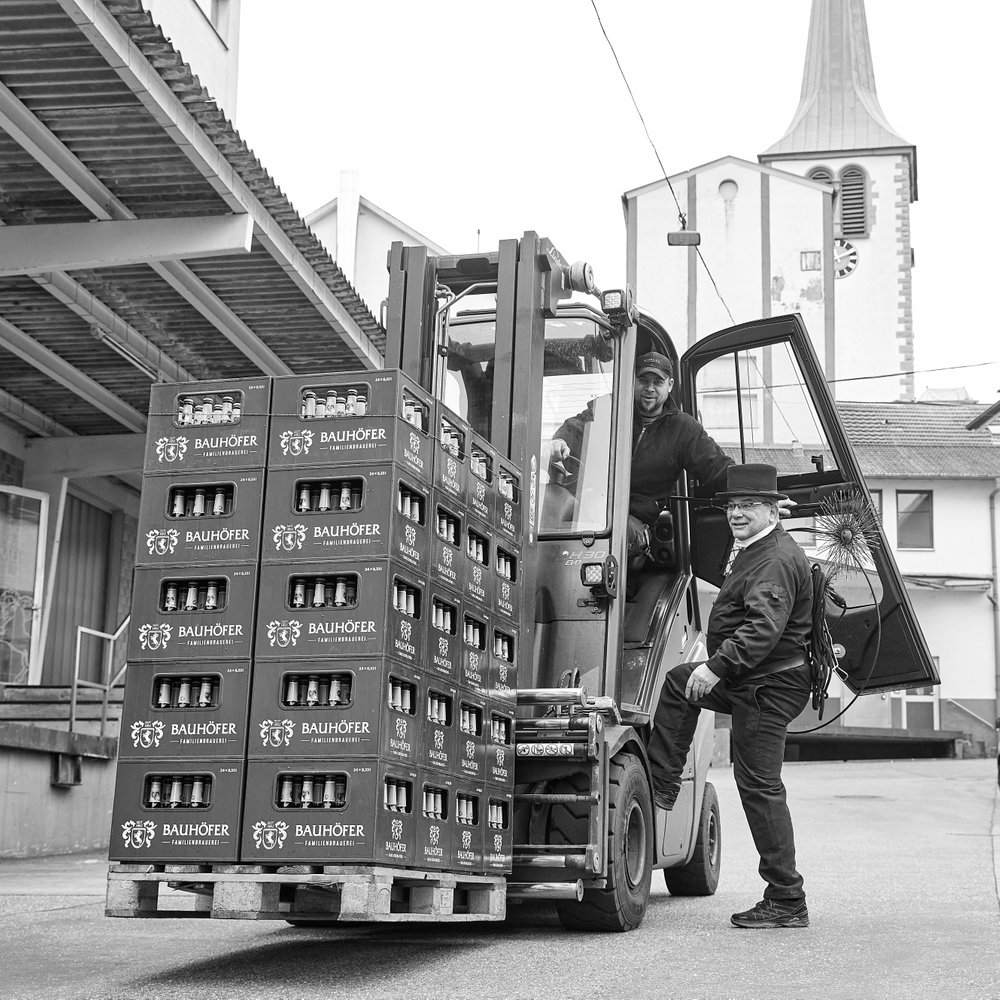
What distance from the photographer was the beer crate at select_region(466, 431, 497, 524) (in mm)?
6422

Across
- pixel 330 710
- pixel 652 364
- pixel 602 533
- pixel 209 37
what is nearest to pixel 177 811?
pixel 330 710

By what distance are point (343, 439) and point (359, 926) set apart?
2984mm

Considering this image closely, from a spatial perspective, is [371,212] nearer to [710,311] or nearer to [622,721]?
[710,311]

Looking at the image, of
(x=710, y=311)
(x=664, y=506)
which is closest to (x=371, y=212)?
(x=710, y=311)

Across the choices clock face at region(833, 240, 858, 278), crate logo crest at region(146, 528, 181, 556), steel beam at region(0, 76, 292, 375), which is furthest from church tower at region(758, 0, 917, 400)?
crate logo crest at region(146, 528, 181, 556)

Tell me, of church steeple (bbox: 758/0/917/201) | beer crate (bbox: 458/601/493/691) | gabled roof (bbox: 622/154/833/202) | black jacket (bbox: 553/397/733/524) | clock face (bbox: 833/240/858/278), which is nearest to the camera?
beer crate (bbox: 458/601/493/691)

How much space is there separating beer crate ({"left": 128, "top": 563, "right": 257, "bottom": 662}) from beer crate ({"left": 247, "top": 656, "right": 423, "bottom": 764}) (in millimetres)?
166

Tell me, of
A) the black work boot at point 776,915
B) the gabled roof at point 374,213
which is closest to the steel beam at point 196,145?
the black work boot at point 776,915

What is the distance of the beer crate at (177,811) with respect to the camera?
18.2 feet

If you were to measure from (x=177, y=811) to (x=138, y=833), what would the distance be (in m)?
0.17

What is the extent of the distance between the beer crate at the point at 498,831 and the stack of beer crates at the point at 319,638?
156mm

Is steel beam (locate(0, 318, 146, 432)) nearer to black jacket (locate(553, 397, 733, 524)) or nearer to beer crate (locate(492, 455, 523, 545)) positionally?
black jacket (locate(553, 397, 733, 524))

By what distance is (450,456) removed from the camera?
620 cm

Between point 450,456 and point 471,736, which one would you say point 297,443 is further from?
point 471,736
